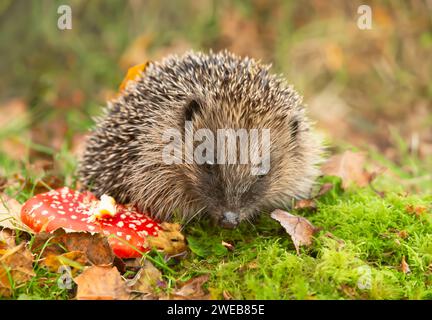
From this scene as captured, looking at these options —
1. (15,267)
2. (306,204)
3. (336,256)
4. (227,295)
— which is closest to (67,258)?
(15,267)

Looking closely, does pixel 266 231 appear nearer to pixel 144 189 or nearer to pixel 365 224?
pixel 365 224

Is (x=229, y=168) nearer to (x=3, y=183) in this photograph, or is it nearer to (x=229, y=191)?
(x=229, y=191)

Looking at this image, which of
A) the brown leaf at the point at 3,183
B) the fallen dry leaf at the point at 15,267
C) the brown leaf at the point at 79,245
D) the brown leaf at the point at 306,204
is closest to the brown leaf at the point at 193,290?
the brown leaf at the point at 79,245

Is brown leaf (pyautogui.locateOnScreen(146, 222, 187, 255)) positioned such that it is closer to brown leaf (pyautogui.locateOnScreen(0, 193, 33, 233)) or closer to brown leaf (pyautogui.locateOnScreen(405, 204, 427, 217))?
brown leaf (pyautogui.locateOnScreen(0, 193, 33, 233))

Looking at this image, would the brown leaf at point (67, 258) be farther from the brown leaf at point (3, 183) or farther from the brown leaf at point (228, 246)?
the brown leaf at point (3, 183)

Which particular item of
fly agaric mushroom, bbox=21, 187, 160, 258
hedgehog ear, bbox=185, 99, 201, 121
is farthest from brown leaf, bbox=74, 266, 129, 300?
hedgehog ear, bbox=185, 99, 201, 121

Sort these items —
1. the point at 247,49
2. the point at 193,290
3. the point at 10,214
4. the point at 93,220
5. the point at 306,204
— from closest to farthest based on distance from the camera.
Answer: the point at 193,290, the point at 93,220, the point at 10,214, the point at 306,204, the point at 247,49
